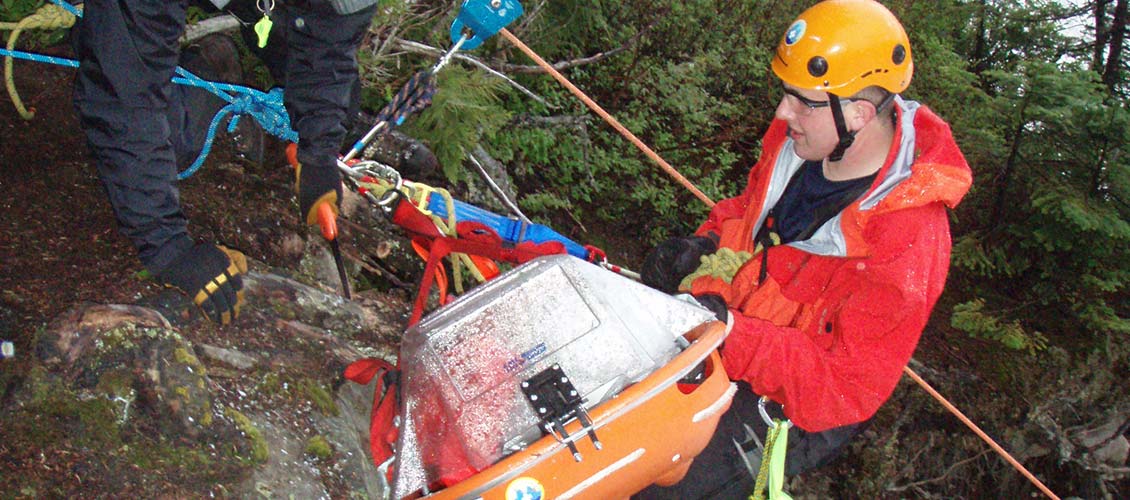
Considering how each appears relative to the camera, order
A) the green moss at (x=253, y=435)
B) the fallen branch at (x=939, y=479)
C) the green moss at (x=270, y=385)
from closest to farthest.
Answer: the green moss at (x=253, y=435) → the green moss at (x=270, y=385) → the fallen branch at (x=939, y=479)

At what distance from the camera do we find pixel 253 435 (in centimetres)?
254

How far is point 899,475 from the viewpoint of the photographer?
247 inches

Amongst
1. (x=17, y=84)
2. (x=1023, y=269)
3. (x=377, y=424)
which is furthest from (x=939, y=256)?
(x=1023, y=269)

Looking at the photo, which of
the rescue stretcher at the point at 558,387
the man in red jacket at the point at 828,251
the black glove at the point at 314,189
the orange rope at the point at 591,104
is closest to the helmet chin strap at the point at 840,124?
the man in red jacket at the point at 828,251

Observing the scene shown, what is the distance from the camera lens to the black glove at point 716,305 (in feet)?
8.58

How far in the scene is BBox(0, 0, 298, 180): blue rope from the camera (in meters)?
3.43

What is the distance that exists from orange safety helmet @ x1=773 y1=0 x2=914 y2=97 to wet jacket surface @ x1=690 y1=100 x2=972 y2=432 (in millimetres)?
176

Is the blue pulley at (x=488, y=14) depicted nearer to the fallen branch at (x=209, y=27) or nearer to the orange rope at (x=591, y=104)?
the orange rope at (x=591, y=104)

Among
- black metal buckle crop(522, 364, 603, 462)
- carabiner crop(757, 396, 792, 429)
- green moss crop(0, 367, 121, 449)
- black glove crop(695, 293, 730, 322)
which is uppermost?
green moss crop(0, 367, 121, 449)

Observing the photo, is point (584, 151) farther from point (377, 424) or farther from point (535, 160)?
point (377, 424)

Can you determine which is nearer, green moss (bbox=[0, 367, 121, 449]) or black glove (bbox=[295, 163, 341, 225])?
green moss (bbox=[0, 367, 121, 449])

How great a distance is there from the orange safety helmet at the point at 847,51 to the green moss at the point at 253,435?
238cm

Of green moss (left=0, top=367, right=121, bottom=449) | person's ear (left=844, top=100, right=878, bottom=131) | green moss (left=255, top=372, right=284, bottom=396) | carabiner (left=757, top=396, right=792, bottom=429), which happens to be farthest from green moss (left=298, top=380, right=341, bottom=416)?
person's ear (left=844, top=100, right=878, bottom=131)

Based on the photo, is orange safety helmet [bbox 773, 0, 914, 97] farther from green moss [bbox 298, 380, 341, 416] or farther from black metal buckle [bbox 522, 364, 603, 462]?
green moss [bbox 298, 380, 341, 416]
